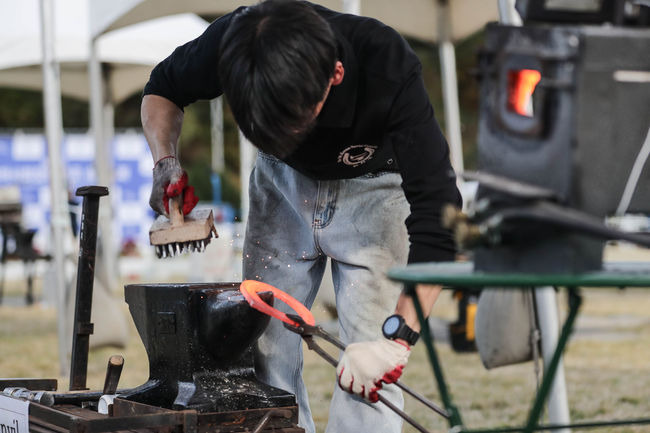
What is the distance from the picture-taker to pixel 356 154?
2412 millimetres

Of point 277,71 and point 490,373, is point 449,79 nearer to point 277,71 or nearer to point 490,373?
point 490,373

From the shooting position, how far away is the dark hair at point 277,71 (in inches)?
71.7

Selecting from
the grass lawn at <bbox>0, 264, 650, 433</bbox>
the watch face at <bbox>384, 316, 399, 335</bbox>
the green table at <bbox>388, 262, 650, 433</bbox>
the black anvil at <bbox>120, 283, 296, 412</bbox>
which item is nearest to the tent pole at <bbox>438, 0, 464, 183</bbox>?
the grass lawn at <bbox>0, 264, 650, 433</bbox>

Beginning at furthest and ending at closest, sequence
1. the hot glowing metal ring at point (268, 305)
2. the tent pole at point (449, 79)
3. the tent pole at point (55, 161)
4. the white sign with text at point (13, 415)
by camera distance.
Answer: the tent pole at point (449, 79)
the tent pole at point (55, 161)
the white sign with text at point (13, 415)
the hot glowing metal ring at point (268, 305)

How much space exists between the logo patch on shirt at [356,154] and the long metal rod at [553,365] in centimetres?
95

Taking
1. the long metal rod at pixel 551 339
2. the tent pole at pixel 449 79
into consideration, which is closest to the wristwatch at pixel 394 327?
the long metal rod at pixel 551 339

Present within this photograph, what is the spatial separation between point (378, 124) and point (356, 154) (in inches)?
6.5

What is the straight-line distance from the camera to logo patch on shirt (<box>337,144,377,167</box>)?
2387 mm

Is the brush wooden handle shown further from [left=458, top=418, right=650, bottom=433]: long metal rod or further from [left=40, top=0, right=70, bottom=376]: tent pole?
[left=40, top=0, right=70, bottom=376]: tent pole

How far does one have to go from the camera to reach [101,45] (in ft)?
33.6

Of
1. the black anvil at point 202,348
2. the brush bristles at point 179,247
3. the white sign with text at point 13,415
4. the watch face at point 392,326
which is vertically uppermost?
the brush bristles at point 179,247

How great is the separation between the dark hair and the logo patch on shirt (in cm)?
44

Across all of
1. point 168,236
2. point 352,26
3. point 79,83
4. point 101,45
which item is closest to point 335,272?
point 168,236

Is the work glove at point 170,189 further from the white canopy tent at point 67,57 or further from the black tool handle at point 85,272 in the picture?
the white canopy tent at point 67,57
